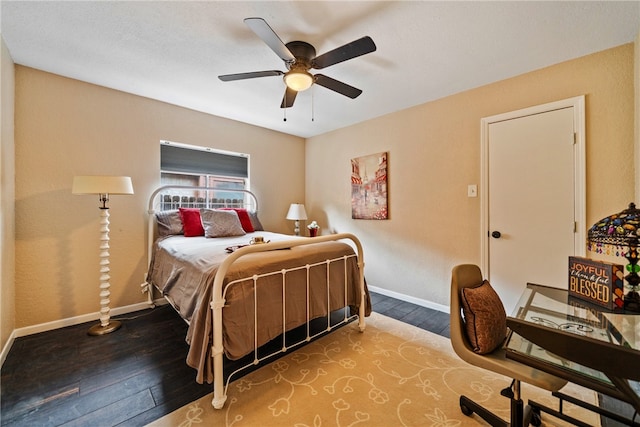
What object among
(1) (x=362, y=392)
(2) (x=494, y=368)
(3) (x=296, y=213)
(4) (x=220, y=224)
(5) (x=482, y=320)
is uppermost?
(3) (x=296, y=213)

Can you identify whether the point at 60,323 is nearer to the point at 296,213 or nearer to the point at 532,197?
the point at 296,213

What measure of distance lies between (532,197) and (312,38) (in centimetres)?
242

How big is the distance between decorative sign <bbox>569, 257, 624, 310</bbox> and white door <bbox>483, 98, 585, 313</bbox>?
1026 millimetres

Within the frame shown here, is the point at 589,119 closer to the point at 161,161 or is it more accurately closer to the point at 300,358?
the point at 300,358

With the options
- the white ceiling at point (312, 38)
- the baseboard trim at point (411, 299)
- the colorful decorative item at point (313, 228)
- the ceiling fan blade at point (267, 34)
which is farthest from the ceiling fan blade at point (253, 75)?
the baseboard trim at point (411, 299)

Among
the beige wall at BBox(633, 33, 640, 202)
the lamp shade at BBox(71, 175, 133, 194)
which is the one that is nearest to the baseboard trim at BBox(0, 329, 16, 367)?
the lamp shade at BBox(71, 175, 133, 194)

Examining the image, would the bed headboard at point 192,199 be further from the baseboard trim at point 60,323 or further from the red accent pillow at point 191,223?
the baseboard trim at point 60,323

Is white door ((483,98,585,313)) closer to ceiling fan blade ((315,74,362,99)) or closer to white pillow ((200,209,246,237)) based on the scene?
ceiling fan blade ((315,74,362,99))

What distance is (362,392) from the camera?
162cm

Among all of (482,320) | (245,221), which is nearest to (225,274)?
(482,320)

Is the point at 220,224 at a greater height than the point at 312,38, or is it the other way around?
the point at 312,38

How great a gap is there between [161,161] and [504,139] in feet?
13.0

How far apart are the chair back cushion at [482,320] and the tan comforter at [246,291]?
1.13 meters

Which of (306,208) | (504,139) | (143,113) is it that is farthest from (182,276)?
(504,139)
